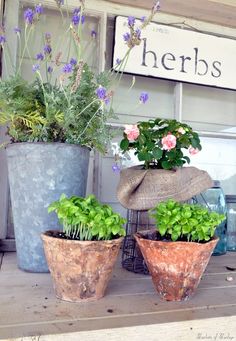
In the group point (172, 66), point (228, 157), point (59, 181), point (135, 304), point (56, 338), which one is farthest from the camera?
point (228, 157)

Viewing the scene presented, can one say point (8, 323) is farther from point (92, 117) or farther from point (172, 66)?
point (172, 66)

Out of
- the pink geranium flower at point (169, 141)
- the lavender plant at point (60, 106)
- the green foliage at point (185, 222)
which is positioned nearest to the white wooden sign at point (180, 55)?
the lavender plant at point (60, 106)

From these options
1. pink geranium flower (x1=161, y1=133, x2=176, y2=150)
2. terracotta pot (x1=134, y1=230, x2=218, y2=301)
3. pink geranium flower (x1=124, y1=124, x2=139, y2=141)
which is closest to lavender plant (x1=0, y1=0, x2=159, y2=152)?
pink geranium flower (x1=124, y1=124, x2=139, y2=141)

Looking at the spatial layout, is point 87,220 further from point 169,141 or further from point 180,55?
point 180,55

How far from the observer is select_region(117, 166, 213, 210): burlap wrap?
1239 mm

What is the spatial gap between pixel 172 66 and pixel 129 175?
85cm

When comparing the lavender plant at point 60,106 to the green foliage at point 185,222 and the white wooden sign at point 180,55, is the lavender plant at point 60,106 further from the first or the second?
the white wooden sign at point 180,55

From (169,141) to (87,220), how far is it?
0.46 metres

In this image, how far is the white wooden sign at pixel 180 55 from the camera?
5.88 feet

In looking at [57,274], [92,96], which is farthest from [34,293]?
[92,96]

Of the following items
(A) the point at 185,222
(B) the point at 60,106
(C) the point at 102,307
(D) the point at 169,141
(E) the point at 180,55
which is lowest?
(C) the point at 102,307

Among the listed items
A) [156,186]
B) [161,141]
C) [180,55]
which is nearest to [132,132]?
[161,141]

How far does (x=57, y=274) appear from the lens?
93 centimetres

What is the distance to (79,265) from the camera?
2.95ft
